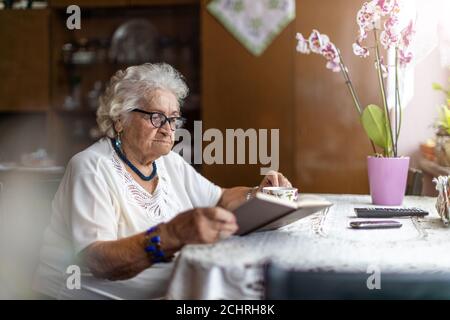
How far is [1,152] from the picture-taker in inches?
140

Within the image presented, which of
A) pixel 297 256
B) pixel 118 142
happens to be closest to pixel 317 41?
pixel 118 142

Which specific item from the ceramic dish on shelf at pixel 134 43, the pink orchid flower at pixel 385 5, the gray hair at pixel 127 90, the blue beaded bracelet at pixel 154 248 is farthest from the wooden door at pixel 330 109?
the blue beaded bracelet at pixel 154 248

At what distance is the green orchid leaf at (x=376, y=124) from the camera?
4.97ft

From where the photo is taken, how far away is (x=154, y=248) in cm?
102

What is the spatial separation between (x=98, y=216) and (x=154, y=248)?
0.18 meters

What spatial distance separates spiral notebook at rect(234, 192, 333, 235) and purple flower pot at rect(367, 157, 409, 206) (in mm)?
456

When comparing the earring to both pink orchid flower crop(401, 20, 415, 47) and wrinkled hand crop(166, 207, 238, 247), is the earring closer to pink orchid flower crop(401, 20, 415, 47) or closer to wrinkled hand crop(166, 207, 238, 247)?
wrinkled hand crop(166, 207, 238, 247)

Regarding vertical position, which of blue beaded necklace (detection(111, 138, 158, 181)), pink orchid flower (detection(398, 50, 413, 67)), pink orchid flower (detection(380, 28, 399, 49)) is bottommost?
blue beaded necklace (detection(111, 138, 158, 181))

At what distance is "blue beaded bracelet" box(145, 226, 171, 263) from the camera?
101 cm

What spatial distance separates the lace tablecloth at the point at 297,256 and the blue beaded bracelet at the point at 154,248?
0.06 meters

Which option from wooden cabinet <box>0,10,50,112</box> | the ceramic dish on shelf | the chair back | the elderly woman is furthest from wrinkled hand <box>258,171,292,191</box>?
wooden cabinet <box>0,10,50,112</box>

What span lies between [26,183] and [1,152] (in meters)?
2.36
